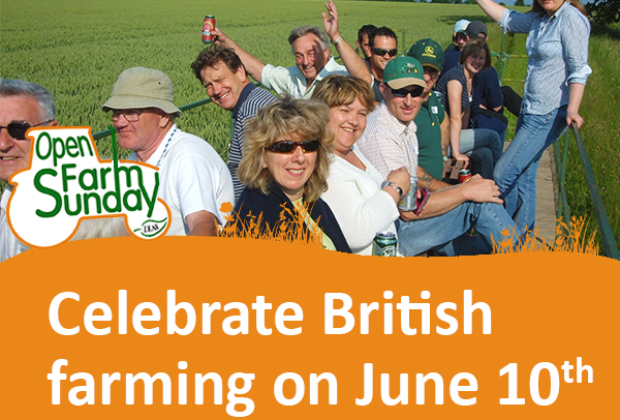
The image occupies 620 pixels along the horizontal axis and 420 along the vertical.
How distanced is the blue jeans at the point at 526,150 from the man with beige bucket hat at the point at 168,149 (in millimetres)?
2177

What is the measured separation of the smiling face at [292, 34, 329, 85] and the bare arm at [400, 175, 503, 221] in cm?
180

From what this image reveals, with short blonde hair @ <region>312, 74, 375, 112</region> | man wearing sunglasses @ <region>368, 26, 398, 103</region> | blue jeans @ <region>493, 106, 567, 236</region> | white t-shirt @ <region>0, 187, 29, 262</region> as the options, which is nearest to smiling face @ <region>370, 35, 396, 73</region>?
man wearing sunglasses @ <region>368, 26, 398, 103</region>

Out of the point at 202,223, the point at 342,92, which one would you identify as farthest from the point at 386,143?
the point at 202,223

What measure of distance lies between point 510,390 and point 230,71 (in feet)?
7.90

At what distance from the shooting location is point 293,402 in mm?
1714

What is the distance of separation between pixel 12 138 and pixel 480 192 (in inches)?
81.9

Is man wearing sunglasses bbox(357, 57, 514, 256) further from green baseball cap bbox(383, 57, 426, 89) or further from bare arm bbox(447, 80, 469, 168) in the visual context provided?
bare arm bbox(447, 80, 469, 168)

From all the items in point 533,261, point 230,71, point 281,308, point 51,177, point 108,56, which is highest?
point 108,56

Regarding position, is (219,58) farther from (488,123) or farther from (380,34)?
(488,123)

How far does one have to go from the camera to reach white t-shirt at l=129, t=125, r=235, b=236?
225 cm

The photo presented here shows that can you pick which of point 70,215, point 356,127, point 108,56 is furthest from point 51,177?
point 108,56

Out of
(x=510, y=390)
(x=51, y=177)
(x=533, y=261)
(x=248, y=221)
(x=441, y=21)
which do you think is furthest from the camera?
(x=441, y=21)

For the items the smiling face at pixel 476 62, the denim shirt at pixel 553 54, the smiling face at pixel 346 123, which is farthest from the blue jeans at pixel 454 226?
the smiling face at pixel 476 62

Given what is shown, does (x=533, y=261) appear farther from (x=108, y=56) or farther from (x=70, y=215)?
(x=108, y=56)
